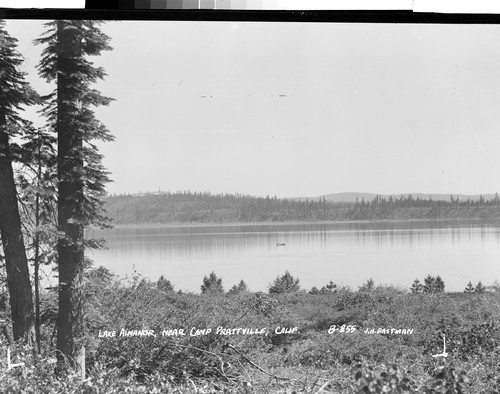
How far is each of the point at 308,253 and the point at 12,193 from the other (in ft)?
4.57

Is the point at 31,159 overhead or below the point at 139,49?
below

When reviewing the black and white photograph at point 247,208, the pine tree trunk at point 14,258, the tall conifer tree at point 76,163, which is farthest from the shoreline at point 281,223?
the pine tree trunk at point 14,258

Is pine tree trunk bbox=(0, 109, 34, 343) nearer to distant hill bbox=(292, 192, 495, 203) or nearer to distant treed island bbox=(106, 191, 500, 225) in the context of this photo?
distant treed island bbox=(106, 191, 500, 225)

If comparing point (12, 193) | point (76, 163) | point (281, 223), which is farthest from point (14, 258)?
point (281, 223)

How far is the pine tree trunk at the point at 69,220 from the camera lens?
357 centimetres

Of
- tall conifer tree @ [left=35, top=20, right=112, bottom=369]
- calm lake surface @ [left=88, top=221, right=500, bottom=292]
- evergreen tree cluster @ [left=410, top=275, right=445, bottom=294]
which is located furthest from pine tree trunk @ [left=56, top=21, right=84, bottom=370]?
evergreen tree cluster @ [left=410, top=275, right=445, bottom=294]

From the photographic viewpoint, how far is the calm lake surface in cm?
360

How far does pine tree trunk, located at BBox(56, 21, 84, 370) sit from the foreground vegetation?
0.05 m

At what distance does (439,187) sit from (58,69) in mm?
1823

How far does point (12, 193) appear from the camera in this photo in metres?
3.62

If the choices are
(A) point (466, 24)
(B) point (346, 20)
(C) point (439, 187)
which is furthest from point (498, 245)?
(B) point (346, 20)

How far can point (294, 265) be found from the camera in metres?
3.63

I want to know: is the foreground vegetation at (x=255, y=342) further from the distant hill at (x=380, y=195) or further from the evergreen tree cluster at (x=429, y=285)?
the distant hill at (x=380, y=195)

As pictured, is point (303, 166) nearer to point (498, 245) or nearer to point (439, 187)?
point (439, 187)
